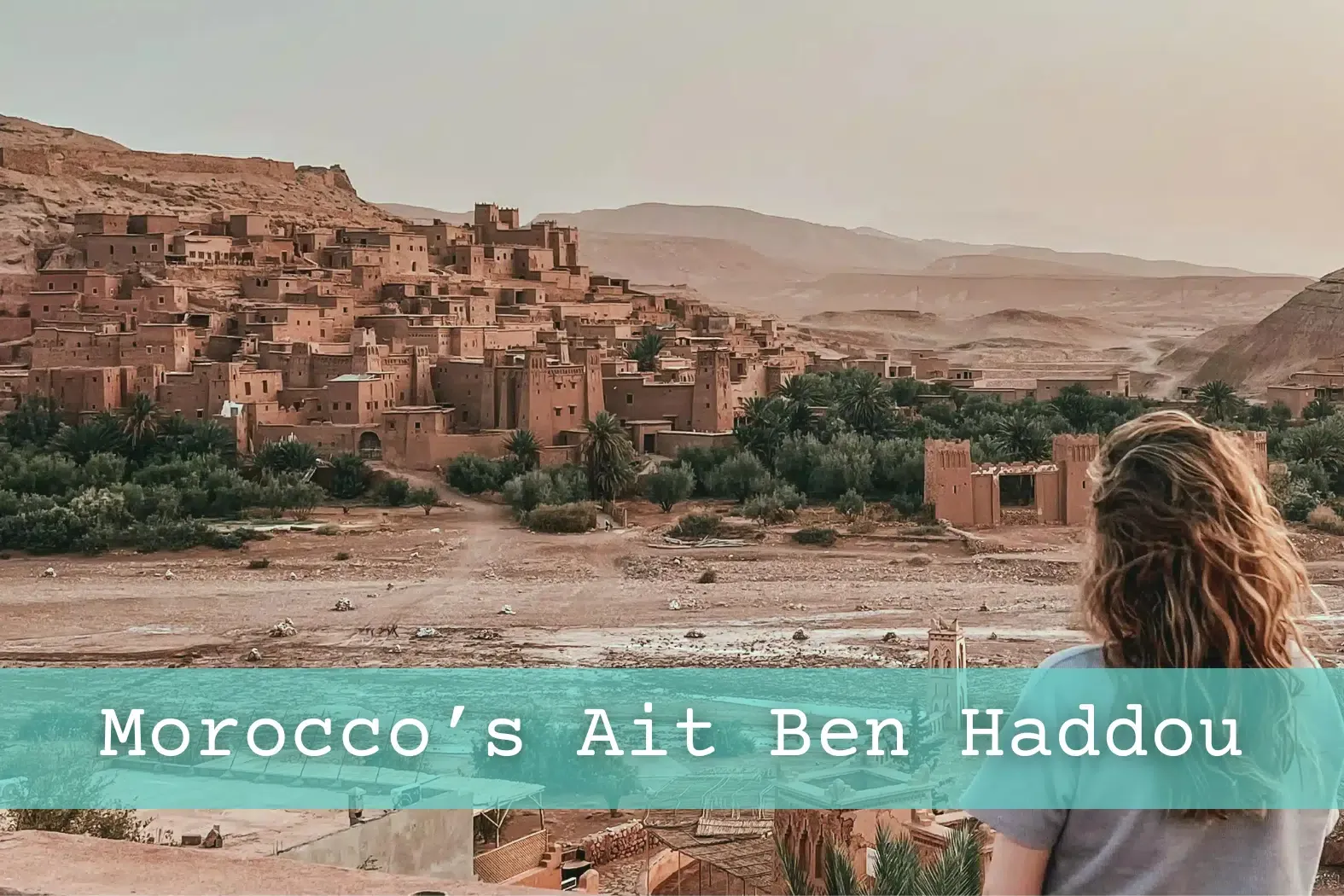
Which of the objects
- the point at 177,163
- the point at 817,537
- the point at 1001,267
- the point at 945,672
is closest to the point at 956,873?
the point at 945,672

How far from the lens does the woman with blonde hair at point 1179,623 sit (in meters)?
1.26

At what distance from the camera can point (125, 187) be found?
32875mm

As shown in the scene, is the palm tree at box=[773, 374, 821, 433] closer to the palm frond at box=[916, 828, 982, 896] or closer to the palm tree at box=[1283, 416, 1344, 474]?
the palm tree at box=[1283, 416, 1344, 474]

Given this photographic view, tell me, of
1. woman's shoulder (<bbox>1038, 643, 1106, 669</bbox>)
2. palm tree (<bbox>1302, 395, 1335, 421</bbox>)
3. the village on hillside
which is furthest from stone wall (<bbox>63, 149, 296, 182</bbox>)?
woman's shoulder (<bbox>1038, 643, 1106, 669</bbox>)

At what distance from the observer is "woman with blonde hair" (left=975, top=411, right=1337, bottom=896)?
1.26 metres

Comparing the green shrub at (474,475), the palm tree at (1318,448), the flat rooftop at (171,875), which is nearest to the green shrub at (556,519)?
the green shrub at (474,475)

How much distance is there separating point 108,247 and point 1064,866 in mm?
26796

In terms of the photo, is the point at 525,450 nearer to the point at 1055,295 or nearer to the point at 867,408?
the point at 867,408

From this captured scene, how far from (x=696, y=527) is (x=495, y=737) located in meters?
Result: 8.17

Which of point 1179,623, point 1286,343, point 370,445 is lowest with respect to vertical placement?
point 370,445

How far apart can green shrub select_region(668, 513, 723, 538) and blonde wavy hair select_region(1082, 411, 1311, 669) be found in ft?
55.7

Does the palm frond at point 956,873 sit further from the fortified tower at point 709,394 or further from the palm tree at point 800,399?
the fortified tower at point 709,394

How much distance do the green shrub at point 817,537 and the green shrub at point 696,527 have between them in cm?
93

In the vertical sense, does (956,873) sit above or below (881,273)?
below
